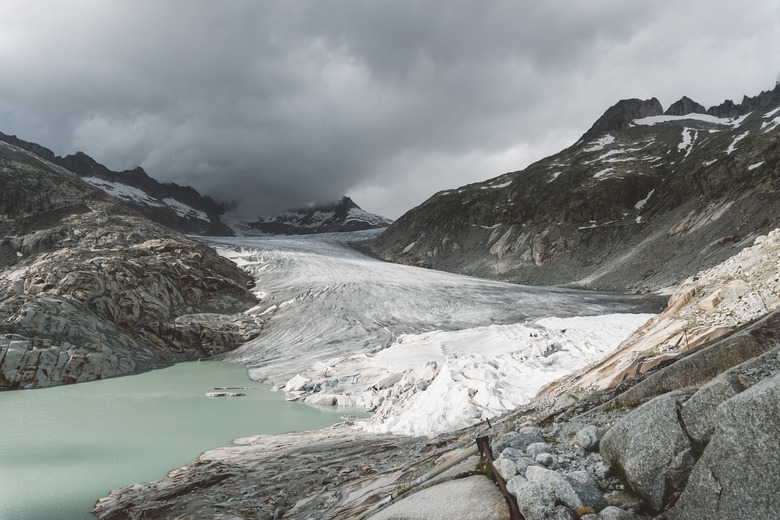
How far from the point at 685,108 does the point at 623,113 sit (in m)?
24.1

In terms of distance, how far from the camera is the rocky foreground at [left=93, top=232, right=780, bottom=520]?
6.20ft

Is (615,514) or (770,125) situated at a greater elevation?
(770,125)

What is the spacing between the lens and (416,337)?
2158 centimetres

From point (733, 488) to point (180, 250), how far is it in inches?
1430

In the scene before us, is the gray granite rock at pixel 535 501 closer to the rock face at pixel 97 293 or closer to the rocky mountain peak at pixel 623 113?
the rock face at pixel 97 293

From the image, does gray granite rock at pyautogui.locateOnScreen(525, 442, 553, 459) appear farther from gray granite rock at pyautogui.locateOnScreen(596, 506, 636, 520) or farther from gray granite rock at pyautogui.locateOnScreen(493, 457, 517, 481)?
gray granite rock at pyautogui.locateOnScreen(596, 506, 636, 520)

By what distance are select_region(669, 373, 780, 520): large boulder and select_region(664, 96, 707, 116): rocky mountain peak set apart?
111438 millimetres

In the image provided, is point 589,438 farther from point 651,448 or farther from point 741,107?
point 741,107

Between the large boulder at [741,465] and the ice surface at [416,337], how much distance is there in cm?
702

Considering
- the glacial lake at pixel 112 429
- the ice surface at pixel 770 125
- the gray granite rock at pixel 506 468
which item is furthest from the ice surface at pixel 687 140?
the gray granite rock at pixel 506 468

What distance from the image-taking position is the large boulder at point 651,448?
2166 mm

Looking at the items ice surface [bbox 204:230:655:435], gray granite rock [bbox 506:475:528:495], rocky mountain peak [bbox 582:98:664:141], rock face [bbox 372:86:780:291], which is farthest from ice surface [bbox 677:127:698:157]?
gray granite rock [bbox 506:475:528:495]

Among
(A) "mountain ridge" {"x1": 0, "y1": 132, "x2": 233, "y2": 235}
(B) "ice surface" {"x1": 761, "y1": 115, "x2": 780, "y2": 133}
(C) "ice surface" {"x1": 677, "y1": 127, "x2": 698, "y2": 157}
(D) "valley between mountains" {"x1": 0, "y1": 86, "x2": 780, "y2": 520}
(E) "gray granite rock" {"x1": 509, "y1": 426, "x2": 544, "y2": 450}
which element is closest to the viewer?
(D) "valley between mountains" {"x1": 0, "y1": 86, "x2": 780, "y2": 520}

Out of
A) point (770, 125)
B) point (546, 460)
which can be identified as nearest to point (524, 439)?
point (546, 460)
